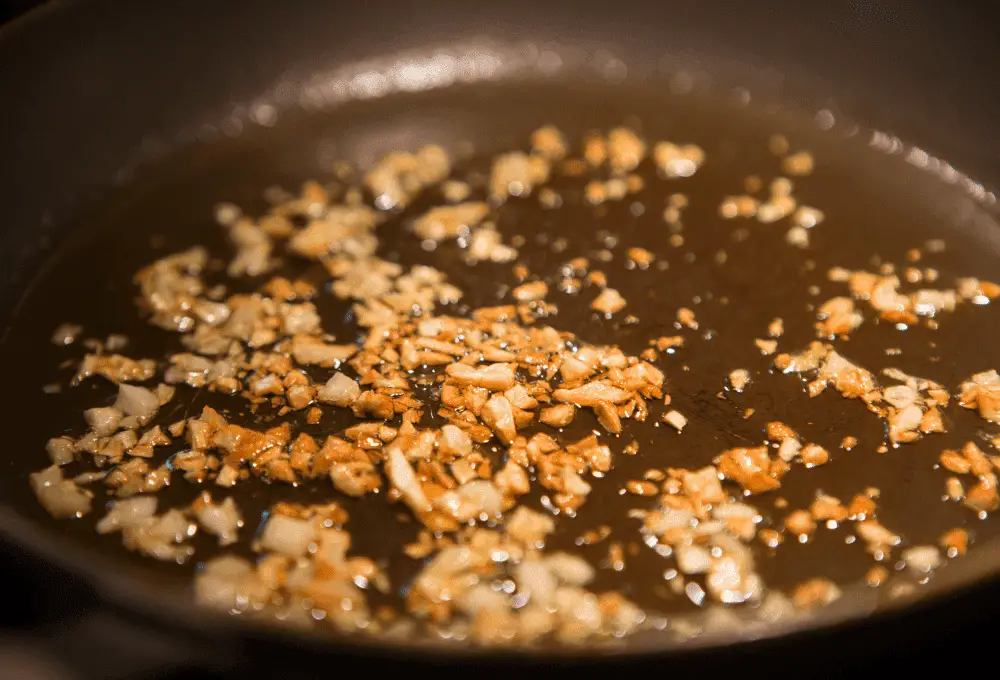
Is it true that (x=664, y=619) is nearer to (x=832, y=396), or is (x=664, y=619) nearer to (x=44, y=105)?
(x=832, y=396)

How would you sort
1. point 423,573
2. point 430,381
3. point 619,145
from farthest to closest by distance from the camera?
point 619,145 < point 430,381 < point 423,573

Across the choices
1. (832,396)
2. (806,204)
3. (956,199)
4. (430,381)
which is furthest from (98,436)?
(956,199)

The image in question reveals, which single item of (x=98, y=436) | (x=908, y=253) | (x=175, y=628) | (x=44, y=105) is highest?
(x=44, y=105)

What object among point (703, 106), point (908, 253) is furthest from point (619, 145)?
point (908, 253)

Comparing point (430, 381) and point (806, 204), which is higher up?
point (806, 204)

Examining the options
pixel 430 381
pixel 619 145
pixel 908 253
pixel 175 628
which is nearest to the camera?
pixel 175 628

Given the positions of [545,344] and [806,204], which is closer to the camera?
[545,344]
